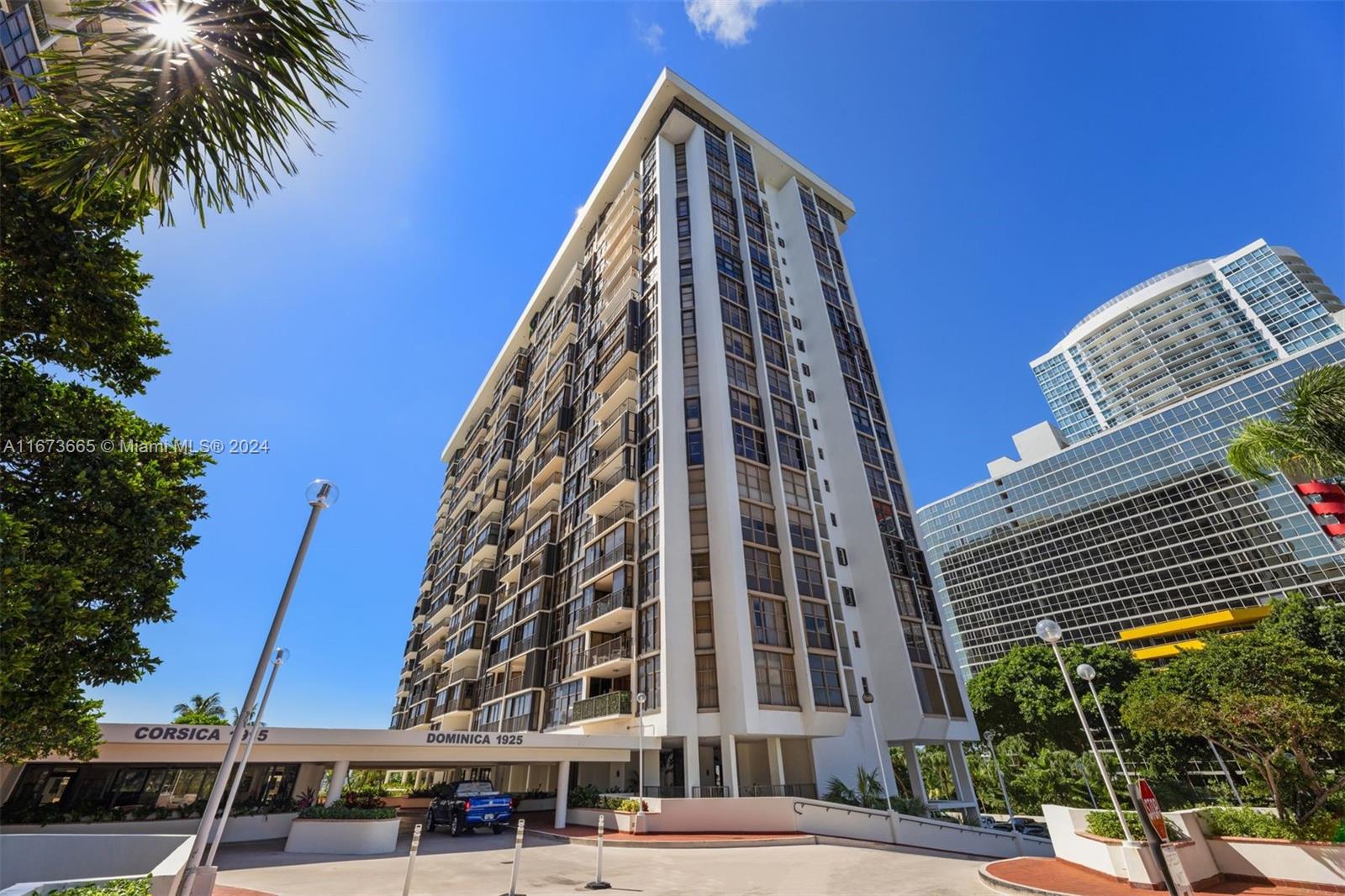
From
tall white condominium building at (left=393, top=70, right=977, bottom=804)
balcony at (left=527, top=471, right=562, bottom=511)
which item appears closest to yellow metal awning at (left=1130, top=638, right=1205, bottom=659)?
tall white condominium building at (left=393, top=70, right=977, bottom=804)

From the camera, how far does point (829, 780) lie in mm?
28000

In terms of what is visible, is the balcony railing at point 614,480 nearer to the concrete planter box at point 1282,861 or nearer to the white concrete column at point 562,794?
the white concrete column at point 562,794

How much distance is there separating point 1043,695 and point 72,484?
60718mm

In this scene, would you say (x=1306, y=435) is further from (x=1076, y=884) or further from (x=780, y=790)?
(x=780, y=790)

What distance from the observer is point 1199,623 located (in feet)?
204

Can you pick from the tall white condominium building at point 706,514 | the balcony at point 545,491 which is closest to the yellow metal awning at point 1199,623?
the tall white condominium building at point 706,514

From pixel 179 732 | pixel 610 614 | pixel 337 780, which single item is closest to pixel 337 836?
pixel 337 780

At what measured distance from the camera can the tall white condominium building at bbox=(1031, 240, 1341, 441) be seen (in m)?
93.2

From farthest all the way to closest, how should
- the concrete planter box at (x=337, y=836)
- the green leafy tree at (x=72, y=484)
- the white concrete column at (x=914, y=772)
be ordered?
the white concrete column at (x=914, y=772)
the concrete planter box at (x=337, y=836)
the green leafy tree at (x=72, y=484)

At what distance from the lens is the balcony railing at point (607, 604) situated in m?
31.5

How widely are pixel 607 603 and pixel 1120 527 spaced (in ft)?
242

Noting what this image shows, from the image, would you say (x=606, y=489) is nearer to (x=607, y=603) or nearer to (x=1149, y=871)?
(x=607, y=603)

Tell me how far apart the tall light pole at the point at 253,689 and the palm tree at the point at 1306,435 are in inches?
776

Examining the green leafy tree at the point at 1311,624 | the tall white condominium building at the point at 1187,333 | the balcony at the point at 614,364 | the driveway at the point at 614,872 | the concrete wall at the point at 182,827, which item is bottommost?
the driveway at the point at 614,872
